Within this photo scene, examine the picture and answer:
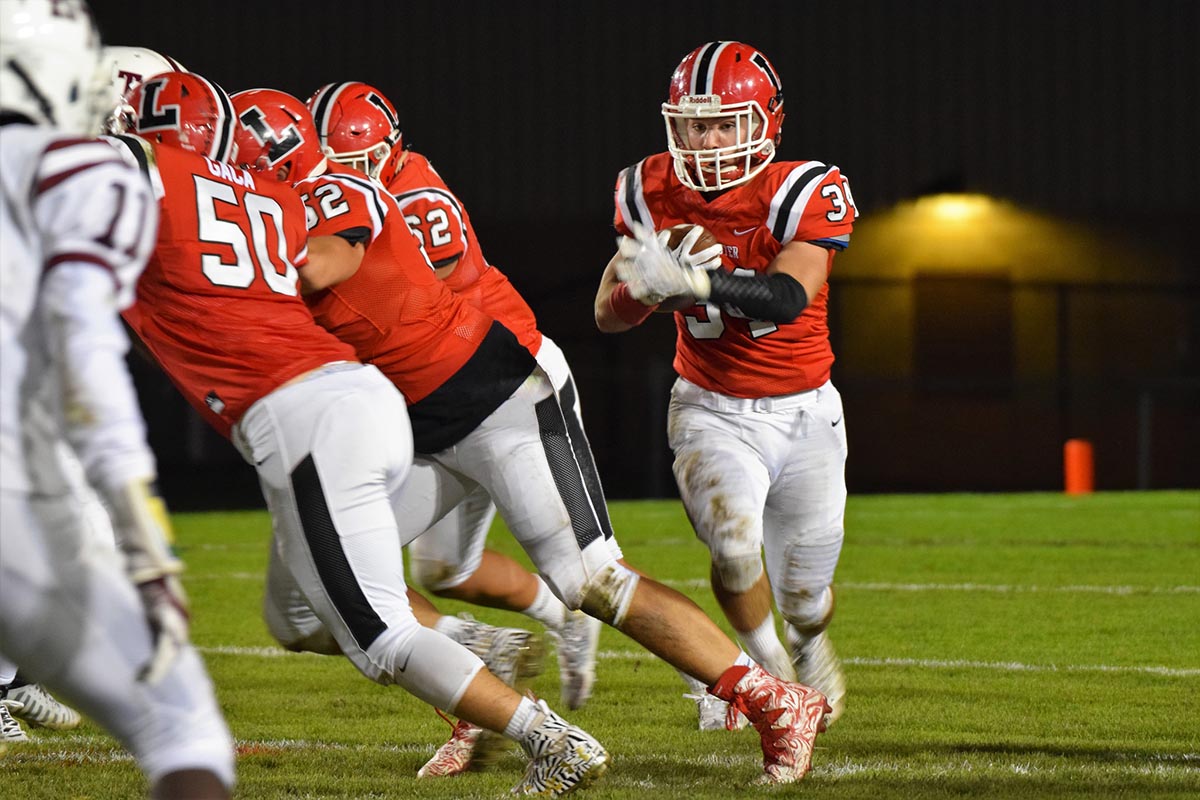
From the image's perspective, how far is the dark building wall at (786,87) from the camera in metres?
17.3

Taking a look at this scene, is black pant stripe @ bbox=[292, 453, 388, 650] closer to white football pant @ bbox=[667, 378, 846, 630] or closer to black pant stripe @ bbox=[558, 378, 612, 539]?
black pant stripe @ bbox=[558, 378, 612, 539]

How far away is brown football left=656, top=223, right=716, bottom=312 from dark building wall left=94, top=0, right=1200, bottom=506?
12.9m

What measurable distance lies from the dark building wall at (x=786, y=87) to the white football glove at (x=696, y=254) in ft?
43.2

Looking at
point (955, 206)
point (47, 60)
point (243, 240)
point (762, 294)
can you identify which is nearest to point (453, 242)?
point (762, 294)

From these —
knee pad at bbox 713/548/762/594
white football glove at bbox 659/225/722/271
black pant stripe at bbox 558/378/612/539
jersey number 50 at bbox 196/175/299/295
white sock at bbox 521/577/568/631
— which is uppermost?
jersey number 50 at bbox 196/175/299/295

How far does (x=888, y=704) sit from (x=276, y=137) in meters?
2.23

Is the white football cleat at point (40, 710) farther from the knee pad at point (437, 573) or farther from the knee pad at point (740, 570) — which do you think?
the knee pad at point (740, 570)

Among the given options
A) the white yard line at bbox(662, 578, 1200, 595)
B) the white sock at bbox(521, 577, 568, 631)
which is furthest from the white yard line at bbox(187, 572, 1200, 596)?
the white sock at bbox(521, 577, 568, 631)

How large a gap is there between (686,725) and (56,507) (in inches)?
98.6

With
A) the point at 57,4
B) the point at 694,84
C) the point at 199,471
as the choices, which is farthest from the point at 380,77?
the point at 57,4

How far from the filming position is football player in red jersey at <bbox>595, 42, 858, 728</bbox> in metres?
4.17

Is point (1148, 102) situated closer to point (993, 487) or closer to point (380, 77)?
point (993, 487)

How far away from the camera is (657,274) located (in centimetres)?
366

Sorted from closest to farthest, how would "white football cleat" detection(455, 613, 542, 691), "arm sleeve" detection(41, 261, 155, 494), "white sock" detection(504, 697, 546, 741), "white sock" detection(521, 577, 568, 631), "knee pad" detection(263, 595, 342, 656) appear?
"arm sleeve" detection(41, 261, 155, 494) → "white sock" detection(504, 697, 546, 741) → "knee pad" detection(263, 595, 342, 656) → "white football cleat" detection(455, 613, 542, 691) → "white sock" detection(521, 577, 568, 631)
